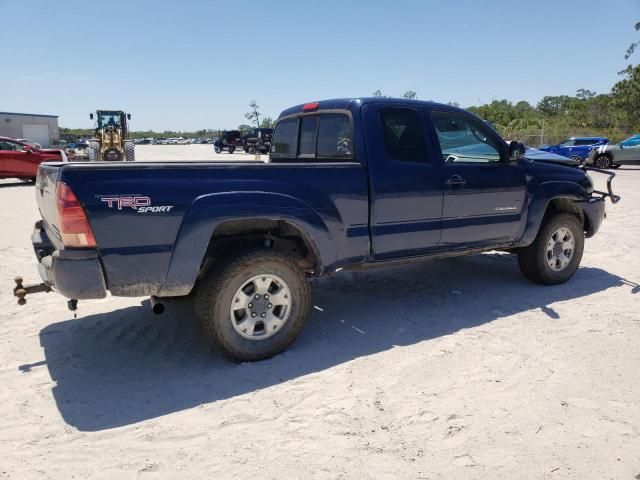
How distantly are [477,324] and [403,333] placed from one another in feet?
2.39

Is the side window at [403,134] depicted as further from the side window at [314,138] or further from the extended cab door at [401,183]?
the side window at [314,138]

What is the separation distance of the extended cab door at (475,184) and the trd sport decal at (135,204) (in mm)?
2549

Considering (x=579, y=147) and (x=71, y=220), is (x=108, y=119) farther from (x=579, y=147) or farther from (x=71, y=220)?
(x=71, y=220)

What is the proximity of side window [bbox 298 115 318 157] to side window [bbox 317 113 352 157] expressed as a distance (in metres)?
0.10

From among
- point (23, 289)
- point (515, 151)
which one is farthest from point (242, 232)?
point (515, 151)

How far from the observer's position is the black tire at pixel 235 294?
3.47 m

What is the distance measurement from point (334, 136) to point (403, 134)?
0.62 meters

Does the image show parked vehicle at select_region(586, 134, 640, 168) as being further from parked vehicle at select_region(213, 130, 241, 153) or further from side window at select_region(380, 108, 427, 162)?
parked vehicle at select_region(213, 130, 241, 153)

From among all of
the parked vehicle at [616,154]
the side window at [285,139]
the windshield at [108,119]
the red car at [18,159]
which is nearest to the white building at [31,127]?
the windshield at [108,119]

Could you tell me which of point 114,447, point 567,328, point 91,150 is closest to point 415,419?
point 114,447

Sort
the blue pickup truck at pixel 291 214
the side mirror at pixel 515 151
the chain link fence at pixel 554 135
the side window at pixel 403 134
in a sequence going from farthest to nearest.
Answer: the chain link fence at pixel 554 135, the side mirror at pixel 515 151, the side window at pixel 403 134, the blue pickup truck at pixel 291 214

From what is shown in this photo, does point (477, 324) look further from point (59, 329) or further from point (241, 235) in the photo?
point (59, 329)

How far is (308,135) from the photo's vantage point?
489 centimetres

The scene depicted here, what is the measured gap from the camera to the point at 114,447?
2.67 m
